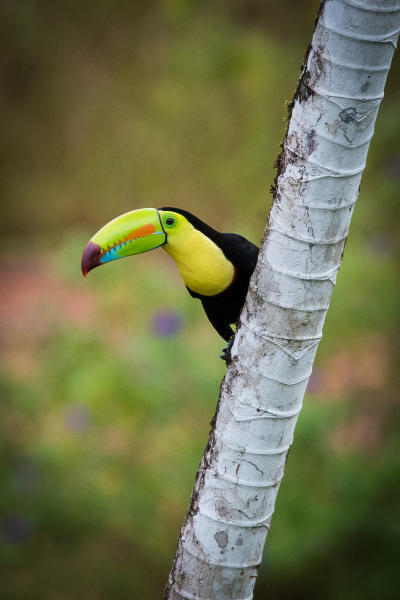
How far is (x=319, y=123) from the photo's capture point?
1.38m

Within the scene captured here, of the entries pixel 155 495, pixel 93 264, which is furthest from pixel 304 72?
pixel 155 495

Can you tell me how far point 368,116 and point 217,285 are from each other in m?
0.68

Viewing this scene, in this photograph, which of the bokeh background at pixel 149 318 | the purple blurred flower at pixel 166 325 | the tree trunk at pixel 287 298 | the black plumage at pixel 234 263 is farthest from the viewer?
the purple blurred flower at pixel 166 325

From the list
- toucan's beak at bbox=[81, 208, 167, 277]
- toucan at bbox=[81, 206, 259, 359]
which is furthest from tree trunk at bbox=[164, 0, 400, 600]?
toucan's beak at bbox=[81, 208, 167, 277]

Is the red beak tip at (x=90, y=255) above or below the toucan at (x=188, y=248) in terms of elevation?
below

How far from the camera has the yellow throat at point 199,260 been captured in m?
1.76

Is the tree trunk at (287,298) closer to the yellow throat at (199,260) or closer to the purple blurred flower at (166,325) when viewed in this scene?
the yellow throat at (199,260)

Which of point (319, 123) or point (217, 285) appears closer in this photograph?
point (319, 123)

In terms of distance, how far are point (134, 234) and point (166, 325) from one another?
2792 millimetres

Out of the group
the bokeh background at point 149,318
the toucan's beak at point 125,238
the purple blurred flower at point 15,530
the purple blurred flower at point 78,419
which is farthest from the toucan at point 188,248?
the purple blurred flower at point 78,419

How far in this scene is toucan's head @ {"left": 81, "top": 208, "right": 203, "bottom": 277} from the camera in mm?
1703

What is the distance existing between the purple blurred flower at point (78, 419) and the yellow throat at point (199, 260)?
8.31 ft

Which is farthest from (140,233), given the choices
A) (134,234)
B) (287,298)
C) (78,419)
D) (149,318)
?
(149,318)

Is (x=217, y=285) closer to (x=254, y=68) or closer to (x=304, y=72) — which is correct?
(x=304, y=72)
